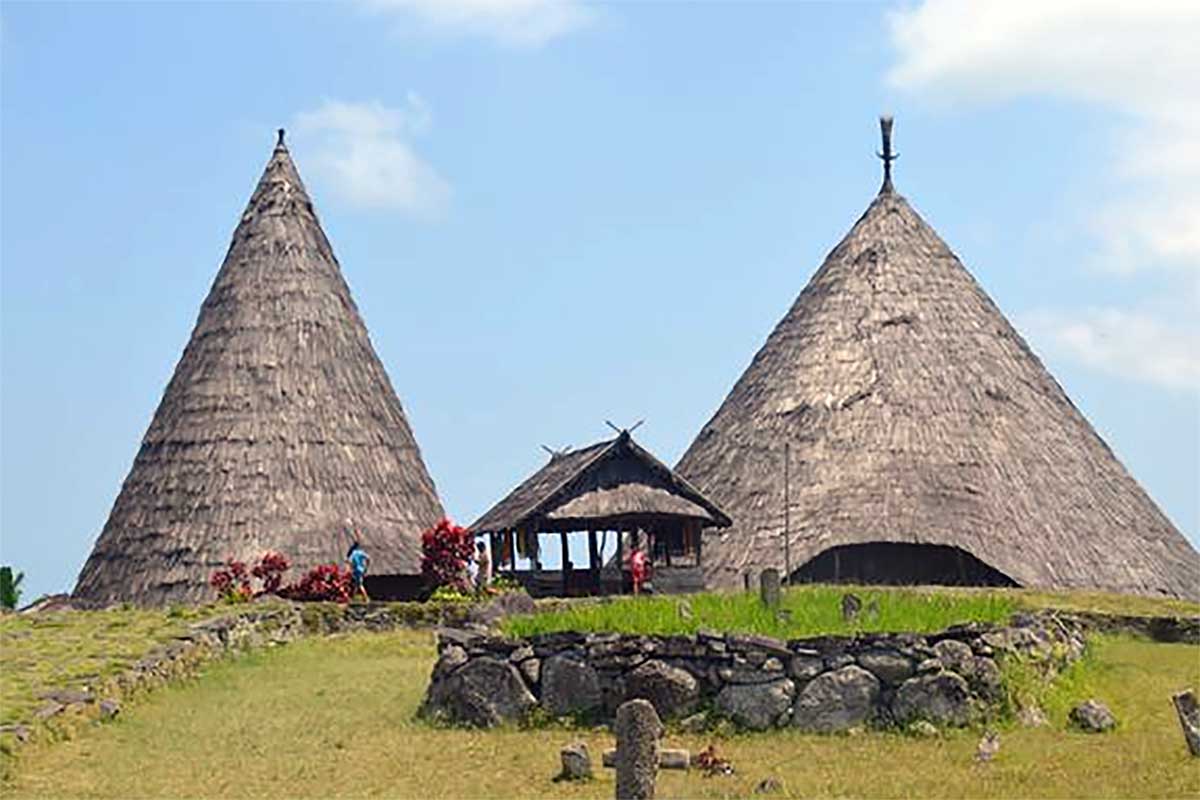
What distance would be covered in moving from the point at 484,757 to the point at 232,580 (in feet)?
60.8

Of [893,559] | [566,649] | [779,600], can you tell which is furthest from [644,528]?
[566,649]

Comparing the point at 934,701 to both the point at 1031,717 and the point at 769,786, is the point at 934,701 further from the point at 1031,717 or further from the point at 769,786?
the point at 769,786

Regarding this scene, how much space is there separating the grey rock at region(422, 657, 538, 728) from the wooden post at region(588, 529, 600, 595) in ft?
61.9

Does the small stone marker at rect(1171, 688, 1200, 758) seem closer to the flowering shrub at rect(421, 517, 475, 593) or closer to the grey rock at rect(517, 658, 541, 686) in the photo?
the grey rock at rect(517, 658, 541, 686)

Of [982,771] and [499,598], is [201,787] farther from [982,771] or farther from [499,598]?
[499,598]

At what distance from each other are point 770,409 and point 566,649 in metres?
24.3

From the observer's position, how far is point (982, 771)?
1470 cm

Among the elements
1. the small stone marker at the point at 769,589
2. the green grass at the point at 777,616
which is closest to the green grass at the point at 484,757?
the green grass at the point at 777,616

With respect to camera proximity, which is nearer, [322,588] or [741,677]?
[741,677]

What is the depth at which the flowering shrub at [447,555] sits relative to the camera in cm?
3216

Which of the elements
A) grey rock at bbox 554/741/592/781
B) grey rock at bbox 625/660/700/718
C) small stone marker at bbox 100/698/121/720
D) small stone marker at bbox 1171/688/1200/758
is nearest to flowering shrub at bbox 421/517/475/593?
small stone marker at bbox 100/698/121/720

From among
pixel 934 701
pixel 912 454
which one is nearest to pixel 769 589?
pixel 934 701

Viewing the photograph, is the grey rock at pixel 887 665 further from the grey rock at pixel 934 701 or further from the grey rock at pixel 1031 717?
the grey rock at pixel 1031 717

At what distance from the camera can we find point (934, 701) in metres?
16.6
